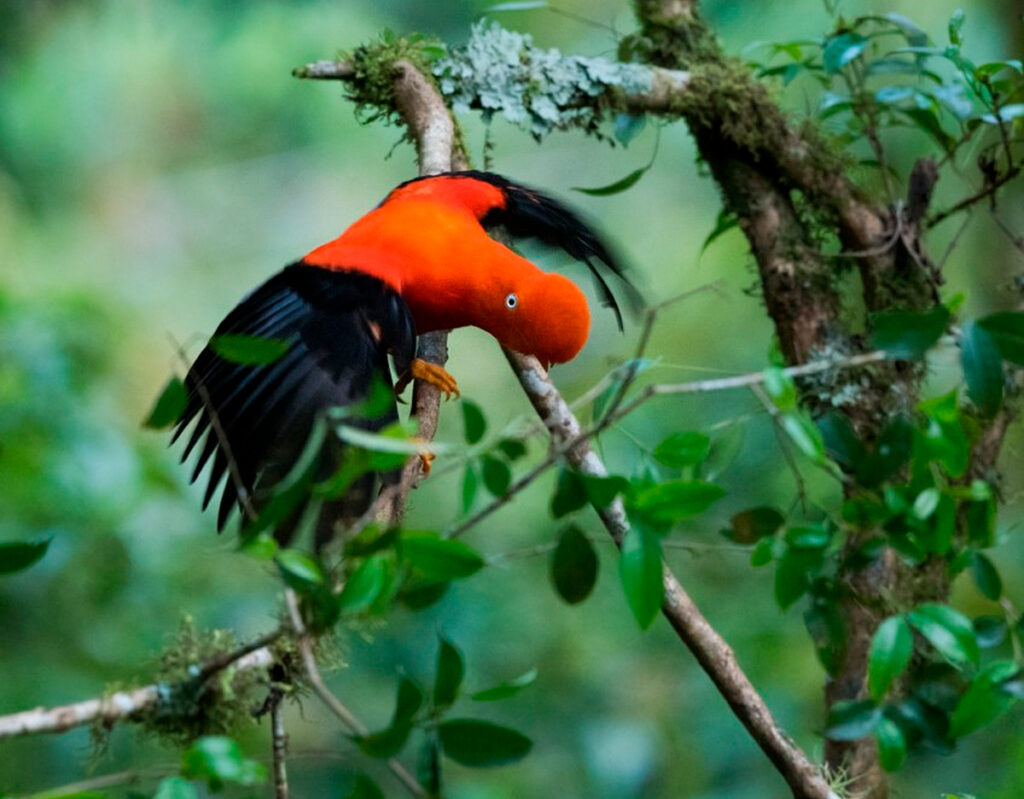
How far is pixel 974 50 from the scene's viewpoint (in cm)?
379

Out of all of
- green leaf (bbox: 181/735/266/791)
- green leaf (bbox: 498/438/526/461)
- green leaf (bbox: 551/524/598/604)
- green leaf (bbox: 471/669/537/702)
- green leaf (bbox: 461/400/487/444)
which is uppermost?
green leaf (bbox: 461/400/487/444)

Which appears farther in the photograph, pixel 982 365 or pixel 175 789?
pixel 982 365

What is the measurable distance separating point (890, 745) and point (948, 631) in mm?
150

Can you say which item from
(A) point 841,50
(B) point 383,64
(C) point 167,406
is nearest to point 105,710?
(C) point 167,406

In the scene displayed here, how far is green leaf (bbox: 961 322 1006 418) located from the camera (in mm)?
939

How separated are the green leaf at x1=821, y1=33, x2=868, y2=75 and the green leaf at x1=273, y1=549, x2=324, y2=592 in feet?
4.87

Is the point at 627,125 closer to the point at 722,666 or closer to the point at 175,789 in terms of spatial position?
the point at 722,666

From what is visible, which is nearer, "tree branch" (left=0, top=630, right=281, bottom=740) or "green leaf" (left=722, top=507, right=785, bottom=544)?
"tree branch" (left=0, top=630, right=281, bottom=740)

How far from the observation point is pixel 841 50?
1.88 meters

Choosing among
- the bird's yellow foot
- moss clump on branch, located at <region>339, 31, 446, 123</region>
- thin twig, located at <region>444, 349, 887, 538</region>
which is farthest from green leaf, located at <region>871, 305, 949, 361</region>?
moss clump on branch, located at <region>339, 31, 446, 123</region>

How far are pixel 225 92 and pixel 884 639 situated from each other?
4891mm

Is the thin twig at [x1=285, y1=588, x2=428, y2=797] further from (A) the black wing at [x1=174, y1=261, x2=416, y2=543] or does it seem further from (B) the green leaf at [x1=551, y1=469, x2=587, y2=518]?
(A) the black wing at [x1=174, y1=261, x2=416, y2=543]

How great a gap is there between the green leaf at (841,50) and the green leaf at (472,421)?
1.36m

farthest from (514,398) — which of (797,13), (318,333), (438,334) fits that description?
(318,333)
